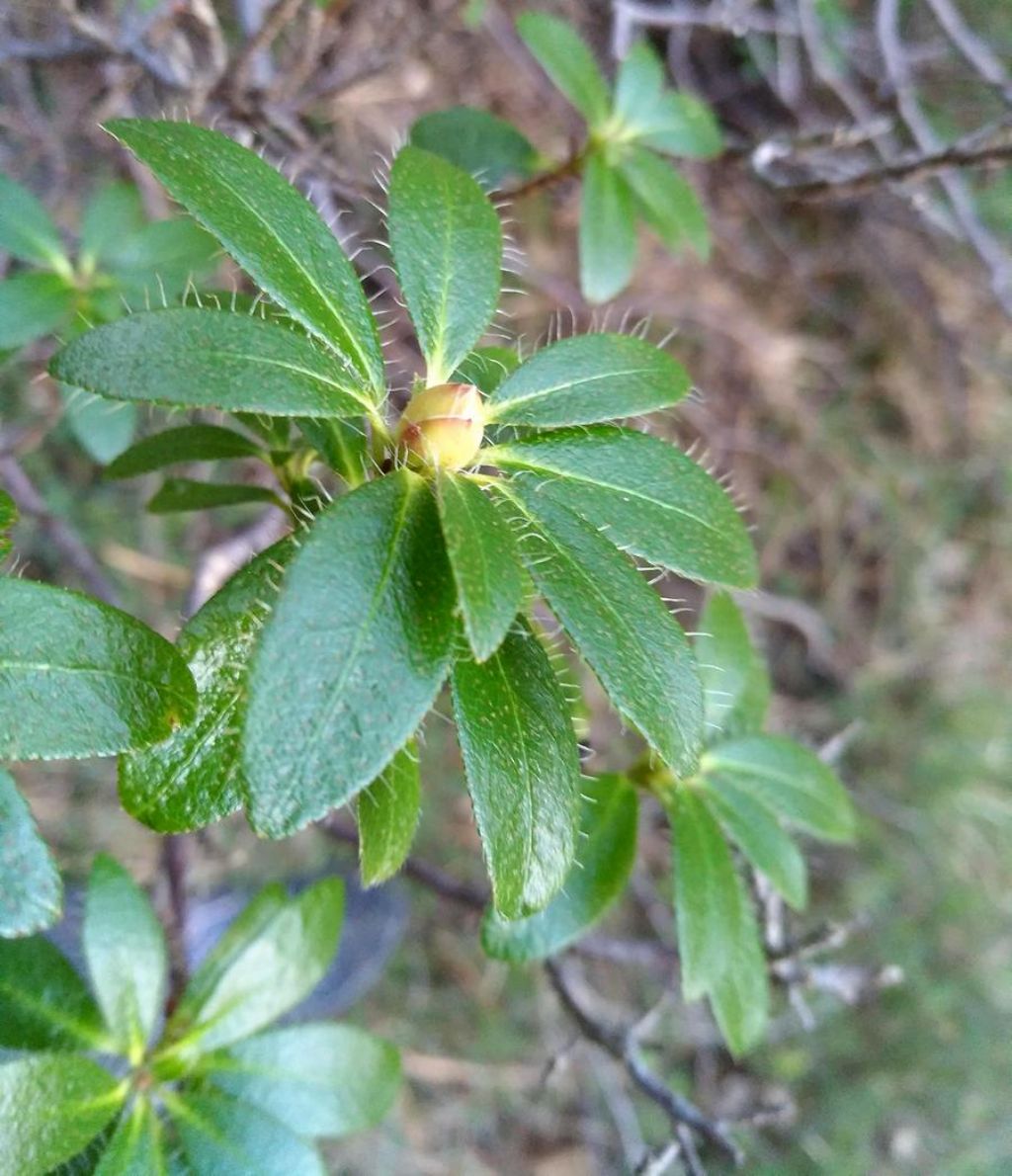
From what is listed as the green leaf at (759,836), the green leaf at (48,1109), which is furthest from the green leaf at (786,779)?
the green leaf at (48,1109)

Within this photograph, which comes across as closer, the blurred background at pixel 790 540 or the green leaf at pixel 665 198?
the green leaf at pixel 665 198

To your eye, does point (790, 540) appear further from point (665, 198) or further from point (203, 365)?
point (203, 365)

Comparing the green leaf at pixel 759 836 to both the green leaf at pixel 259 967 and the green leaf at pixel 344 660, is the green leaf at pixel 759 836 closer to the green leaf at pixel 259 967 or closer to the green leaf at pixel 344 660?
the green leaf at pixel 259 967

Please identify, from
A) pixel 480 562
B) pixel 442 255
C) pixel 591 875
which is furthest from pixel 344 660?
pixel 591 875

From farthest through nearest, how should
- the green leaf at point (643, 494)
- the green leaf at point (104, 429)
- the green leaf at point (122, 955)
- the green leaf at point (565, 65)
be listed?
the green leaf at point (565, 65)
the green leaf at point (104, 429)
the green leaf at point (122, 955)
the green leaf at point (643, 494)

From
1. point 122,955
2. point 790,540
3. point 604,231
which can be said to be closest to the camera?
point 122,955

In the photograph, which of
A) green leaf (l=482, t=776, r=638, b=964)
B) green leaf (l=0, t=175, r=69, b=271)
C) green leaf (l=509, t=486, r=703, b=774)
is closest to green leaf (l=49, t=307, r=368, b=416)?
green leaf (l=509, t=486, r=703, b=774)
